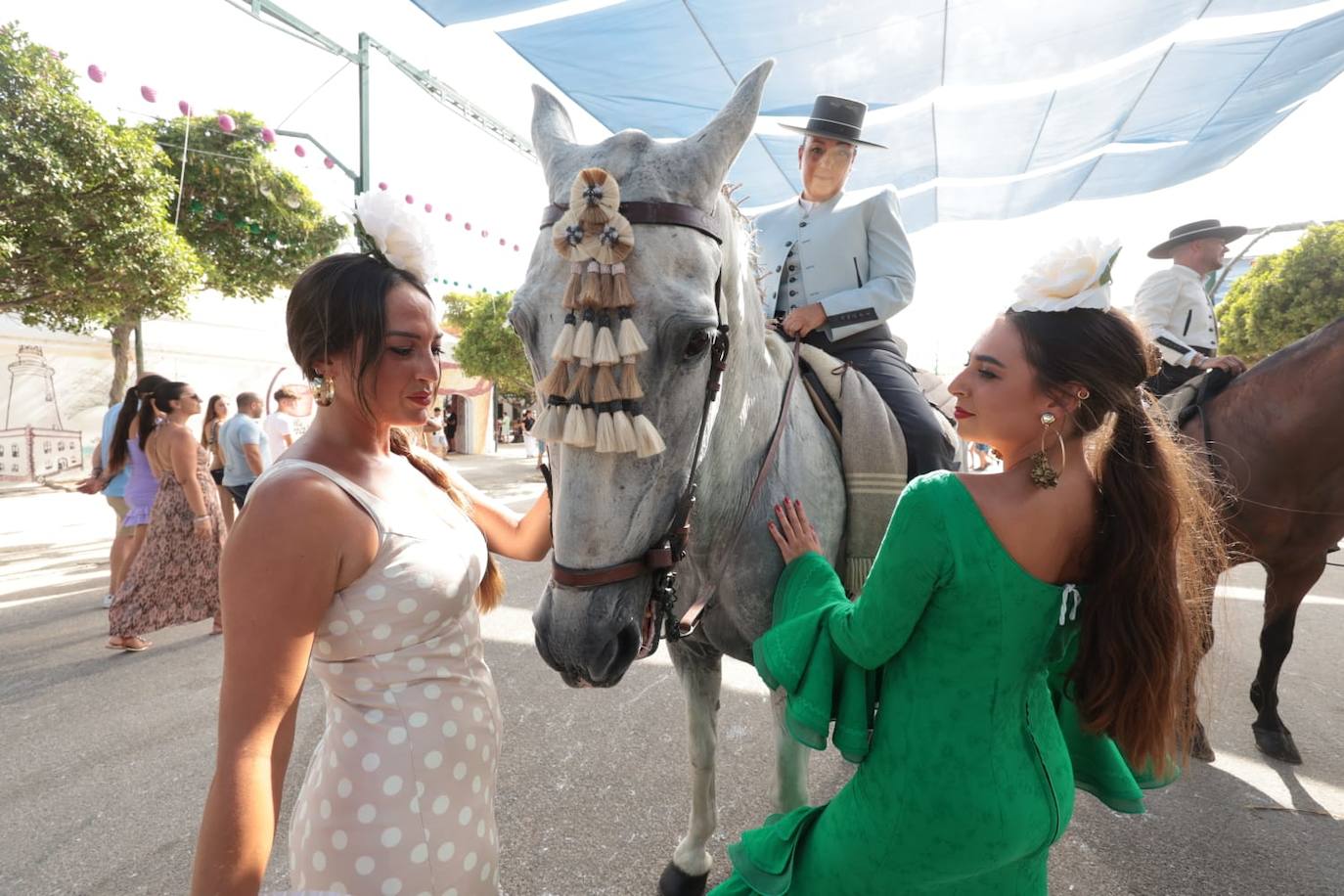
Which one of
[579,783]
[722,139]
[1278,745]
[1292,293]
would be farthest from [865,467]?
[1292,293]

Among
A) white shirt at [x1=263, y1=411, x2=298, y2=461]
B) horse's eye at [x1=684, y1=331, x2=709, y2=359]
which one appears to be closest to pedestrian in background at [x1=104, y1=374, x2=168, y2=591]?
white shirt at [x1=263, y1=411, x2=298, y2=461]

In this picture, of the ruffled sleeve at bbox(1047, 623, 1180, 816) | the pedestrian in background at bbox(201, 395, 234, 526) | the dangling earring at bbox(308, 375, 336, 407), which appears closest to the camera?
the dangling earring at bbox(308, 375, 336, 407)

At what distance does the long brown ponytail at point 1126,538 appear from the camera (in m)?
1.20

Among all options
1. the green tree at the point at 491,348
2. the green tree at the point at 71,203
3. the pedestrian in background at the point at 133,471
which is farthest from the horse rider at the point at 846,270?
the green tree at the point at 491,348

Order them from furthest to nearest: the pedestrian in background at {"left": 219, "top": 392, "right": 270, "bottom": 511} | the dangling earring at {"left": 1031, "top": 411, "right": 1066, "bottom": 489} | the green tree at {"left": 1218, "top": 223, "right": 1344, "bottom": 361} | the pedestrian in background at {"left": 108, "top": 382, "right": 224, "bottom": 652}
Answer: the green tree at {"left": 1218, "top": 223, "right": 1344, "bottom": 361} < the pedestrian in background at {"left": 219, "top": 392, "right": 270, "bottom": 511} < the pedestrian in background at {"left": 108, "top": 382, "right": 224, "bottom": 652} < the dangling earring at {"left": 1031, "top": 411, "right": 1066, "bottom": 489}

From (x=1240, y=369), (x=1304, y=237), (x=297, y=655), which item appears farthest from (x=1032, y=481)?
(x=1304, y=237)

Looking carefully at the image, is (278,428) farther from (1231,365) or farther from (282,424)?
(1231,365)

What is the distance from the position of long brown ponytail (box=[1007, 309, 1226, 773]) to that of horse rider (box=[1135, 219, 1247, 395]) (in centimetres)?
368

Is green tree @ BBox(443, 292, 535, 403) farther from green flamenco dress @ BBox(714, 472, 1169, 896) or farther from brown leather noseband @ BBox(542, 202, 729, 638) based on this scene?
green flamenco dress @ BBox(714, 472, 1169, 896)

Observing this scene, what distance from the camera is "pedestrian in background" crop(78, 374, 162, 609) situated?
5051mm

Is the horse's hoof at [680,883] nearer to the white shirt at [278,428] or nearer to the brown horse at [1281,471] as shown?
the brown horse at [1281,471]

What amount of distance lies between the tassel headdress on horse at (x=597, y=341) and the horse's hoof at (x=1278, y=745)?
4268mm

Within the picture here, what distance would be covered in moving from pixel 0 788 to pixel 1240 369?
7075 mm

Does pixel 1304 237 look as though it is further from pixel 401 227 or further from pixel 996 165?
pixel 401 227
